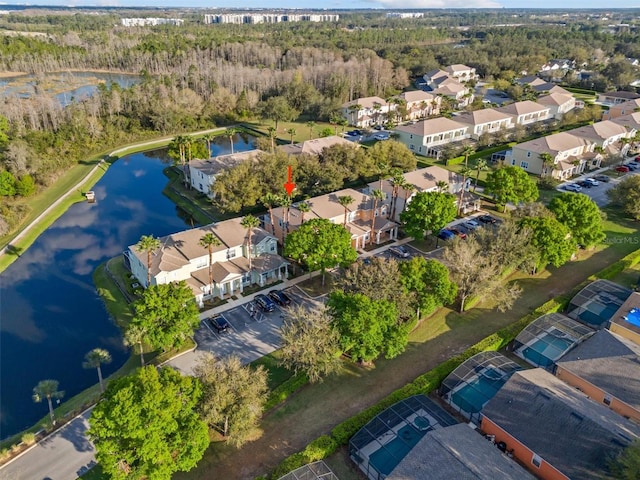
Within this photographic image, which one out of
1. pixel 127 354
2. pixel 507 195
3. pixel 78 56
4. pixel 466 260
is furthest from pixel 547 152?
pixel 78 56

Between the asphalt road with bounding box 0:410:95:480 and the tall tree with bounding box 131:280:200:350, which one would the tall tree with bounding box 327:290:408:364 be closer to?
the tall tree with bounding box 131:280:200:350

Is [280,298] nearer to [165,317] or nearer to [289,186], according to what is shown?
[165,317]

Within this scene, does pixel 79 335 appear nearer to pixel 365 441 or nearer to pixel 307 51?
pixel 365 441

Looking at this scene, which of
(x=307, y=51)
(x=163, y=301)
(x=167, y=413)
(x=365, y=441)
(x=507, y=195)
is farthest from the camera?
(x=307, y=51)

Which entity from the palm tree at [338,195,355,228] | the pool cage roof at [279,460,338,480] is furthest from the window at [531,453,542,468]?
the palm tree at [338,195,355,228]

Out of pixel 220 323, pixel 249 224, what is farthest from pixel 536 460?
pixel 249 224

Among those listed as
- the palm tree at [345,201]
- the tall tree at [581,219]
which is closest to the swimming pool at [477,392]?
the palm tree at [345,201]

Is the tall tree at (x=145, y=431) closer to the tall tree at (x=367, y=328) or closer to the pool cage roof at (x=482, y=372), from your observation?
the tall tree at (x=367, y=328)
